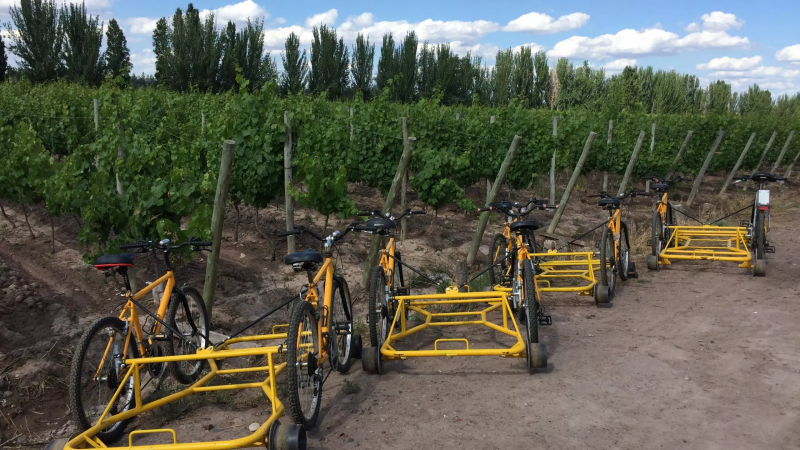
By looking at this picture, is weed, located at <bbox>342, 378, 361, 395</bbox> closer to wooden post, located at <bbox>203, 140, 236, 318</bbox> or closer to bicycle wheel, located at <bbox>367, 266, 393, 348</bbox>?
bicycle wheel, located at <bbox>367, 266, 393, 348</bbox>

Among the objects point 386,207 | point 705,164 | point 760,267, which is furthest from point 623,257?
point 705,164

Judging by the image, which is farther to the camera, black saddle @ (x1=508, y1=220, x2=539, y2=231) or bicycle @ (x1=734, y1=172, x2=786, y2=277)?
bicycle @ (x1=734, y1=172, x2=786, y2=277)

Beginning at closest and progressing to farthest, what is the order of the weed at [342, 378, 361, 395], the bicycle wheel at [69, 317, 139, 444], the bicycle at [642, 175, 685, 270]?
the bicycle wheel at [69, 317, 139, 444] < the weed at [342, 378, 361, 395] < the bicycle at [642, 175, 685, 270]

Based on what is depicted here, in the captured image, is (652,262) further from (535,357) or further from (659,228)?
(535,357)

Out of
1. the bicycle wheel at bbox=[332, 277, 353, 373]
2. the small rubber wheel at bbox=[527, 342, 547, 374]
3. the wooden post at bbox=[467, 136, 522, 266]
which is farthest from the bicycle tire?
the wooden post at bbox=[467, 136, 522, 266]

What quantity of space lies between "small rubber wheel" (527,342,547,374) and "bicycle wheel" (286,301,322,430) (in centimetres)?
163

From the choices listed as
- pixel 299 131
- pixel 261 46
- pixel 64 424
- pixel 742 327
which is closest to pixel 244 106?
pixel 299 131

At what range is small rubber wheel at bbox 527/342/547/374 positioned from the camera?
4.75 m

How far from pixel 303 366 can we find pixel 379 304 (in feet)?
5.04

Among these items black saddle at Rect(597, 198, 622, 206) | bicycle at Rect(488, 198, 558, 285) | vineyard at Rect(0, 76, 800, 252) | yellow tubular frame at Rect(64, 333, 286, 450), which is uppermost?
vineyard at Rect(0, 76, 800, 252)

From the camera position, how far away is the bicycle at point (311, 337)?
359 cm

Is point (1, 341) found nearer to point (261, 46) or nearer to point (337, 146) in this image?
point (337, 146)

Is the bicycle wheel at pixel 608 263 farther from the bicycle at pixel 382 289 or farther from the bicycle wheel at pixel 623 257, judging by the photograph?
the bicycle at pixel 382 289

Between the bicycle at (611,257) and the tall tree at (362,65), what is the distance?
38.2 meters
